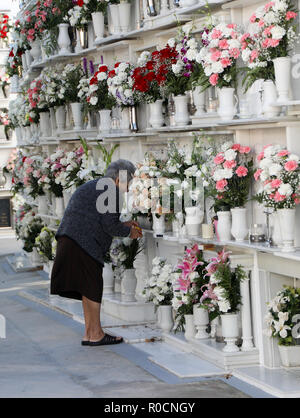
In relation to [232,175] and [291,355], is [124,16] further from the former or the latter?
[291,355]

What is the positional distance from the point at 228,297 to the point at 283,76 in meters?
1.71

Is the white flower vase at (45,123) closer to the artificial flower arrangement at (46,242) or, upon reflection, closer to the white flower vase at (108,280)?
the artificial flower arrangement at (46,242)

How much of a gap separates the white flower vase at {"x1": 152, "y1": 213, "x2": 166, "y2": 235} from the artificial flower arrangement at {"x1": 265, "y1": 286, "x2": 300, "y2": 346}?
5.39ft

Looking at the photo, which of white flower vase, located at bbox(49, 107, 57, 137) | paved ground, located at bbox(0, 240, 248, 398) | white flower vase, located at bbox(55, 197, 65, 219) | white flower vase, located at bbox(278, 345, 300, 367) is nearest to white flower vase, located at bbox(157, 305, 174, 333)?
paved ground, located at bbox(0, 240, 248, 398)

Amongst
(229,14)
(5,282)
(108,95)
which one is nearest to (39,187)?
(5,282)

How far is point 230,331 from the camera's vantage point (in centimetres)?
696

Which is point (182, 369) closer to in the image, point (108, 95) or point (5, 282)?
point (108, 95)

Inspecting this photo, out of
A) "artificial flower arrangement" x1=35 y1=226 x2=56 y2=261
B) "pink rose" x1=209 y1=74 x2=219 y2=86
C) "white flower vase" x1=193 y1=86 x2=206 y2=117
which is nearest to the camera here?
"pink rose" x1=209 y1=74 x2=219 y2=86

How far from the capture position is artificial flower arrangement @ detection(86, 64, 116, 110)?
31.3 feet

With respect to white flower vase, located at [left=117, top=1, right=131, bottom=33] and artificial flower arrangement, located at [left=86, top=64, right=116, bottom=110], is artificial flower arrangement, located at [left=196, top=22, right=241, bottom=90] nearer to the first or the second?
white flower vase, located at [left=117, top=1, right=131, bottom=33]

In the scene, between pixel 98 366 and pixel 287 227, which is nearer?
pixel 287 227

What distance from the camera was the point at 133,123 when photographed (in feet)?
30.1

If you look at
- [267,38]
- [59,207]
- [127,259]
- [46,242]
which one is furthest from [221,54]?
[46,242]
